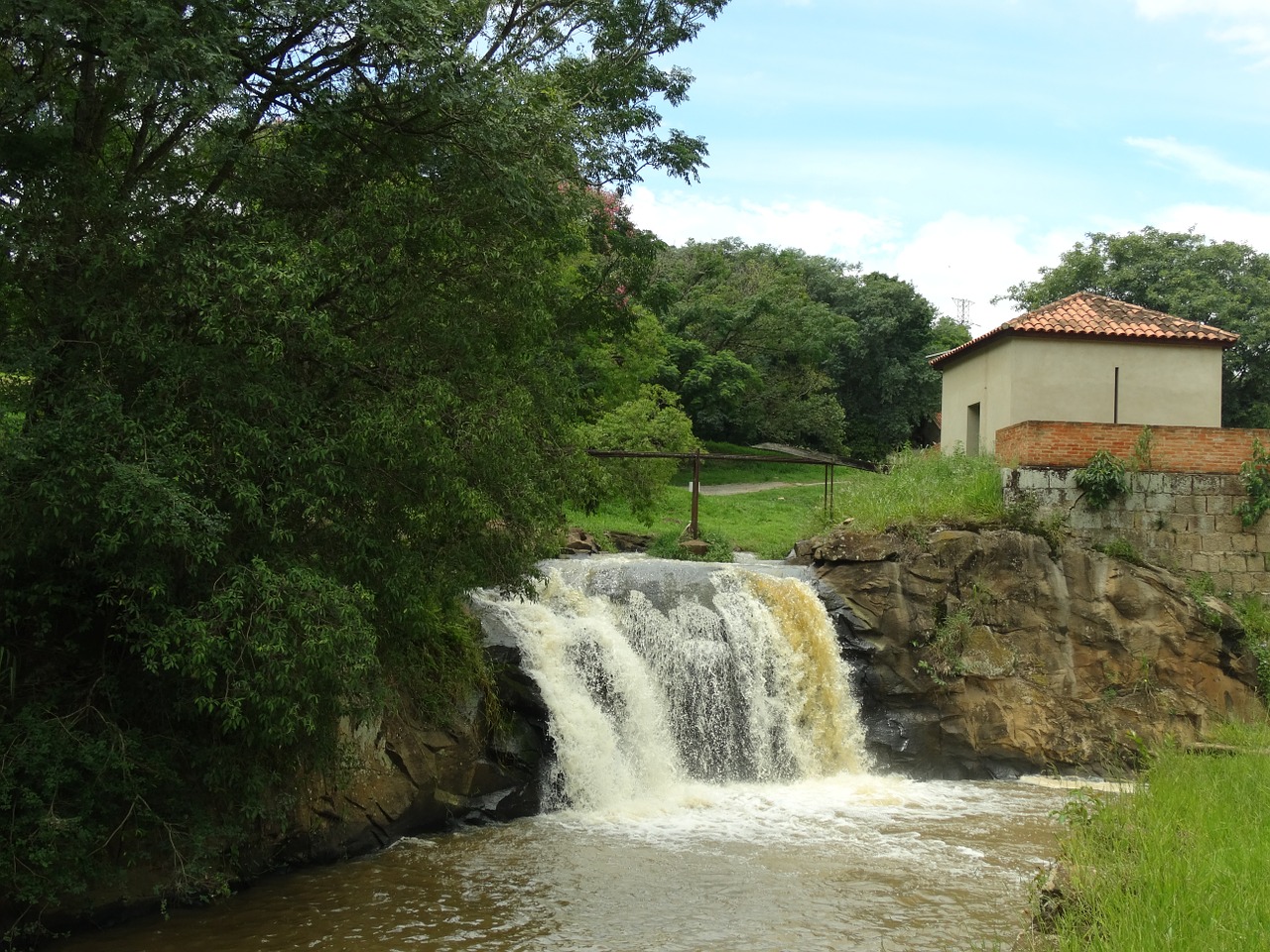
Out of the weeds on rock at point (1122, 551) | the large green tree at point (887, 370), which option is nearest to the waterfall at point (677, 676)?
the weeds on rock at point (1122, 551)

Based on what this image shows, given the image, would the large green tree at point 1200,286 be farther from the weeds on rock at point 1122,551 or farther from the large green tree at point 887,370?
the weeds on rock at point 1122,551

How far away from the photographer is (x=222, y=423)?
26.2ft

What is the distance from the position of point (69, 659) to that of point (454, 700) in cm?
397

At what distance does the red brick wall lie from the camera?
17125 millimetres

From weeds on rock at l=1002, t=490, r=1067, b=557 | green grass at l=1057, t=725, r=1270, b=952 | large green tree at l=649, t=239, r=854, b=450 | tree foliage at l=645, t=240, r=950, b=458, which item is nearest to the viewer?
green grass at l=1057, t=725, r=1270, b=952

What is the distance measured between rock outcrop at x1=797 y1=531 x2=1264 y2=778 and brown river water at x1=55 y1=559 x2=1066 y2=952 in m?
0.59

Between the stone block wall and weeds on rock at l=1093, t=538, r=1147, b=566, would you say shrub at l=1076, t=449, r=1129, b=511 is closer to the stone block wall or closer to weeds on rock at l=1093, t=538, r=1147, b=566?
the stone block wall

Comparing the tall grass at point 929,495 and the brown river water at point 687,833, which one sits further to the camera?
the tall grass at point 929,495

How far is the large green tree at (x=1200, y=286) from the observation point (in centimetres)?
3272

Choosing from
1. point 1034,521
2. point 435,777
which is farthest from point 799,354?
point 435,777

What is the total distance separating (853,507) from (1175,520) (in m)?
4.67

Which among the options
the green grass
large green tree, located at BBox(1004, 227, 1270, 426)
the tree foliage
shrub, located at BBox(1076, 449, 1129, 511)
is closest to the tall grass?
shrub, located at BBox(1076, 449, 1129, 511)

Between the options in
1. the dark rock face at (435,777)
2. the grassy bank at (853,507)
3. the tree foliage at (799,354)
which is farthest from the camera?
the tree foliage at (799,354)

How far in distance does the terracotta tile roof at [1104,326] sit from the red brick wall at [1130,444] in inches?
80.7
